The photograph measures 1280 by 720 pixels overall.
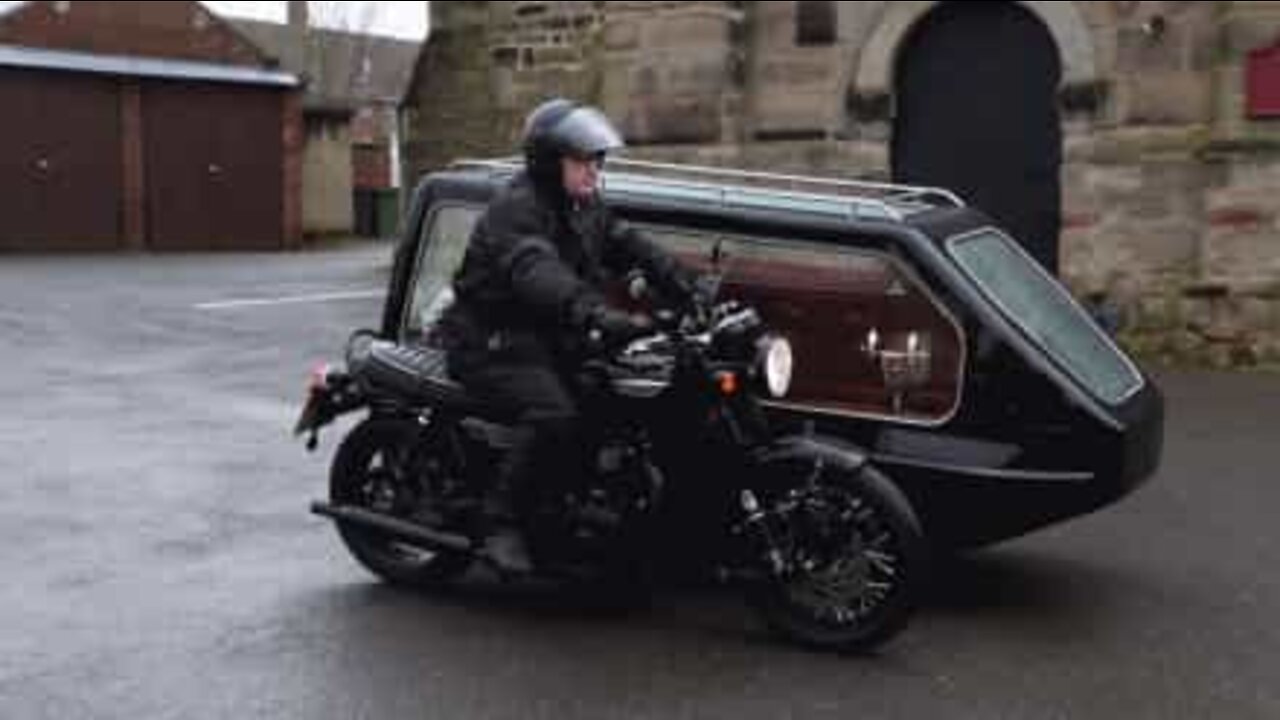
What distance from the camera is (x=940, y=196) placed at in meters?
6.93

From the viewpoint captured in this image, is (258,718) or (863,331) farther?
(863,331)

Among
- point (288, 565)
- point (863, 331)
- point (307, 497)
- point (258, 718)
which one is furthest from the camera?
point (307, 497)

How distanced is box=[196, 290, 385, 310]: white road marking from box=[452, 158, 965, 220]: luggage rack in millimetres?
11942

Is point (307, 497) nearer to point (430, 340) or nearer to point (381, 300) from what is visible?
point (430, 340)

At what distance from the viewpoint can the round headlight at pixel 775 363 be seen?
18.5ft

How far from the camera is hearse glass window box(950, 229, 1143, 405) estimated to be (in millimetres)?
6215

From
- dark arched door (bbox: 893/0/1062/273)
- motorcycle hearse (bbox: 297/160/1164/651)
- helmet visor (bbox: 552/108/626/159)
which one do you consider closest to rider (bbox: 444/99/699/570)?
helmet visor (bbox: 552/108/626/159)

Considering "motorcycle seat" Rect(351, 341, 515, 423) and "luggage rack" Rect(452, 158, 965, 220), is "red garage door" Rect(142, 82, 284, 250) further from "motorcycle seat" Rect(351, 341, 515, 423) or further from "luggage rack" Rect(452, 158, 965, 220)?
"motorcycle seat" Rect(351, 341, 515, 423)

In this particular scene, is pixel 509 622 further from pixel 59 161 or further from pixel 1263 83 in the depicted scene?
pixel 59 161

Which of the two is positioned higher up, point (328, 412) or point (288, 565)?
point (328, 412)

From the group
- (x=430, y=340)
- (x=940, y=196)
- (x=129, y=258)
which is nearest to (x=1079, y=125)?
(x=940, y=196)

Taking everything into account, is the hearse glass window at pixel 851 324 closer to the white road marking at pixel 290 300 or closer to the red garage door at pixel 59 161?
the white road marking at pixel 290 300

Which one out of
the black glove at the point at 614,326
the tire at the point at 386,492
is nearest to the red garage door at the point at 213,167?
the tire at the point at 386,492

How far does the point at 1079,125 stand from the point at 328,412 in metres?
9.46
